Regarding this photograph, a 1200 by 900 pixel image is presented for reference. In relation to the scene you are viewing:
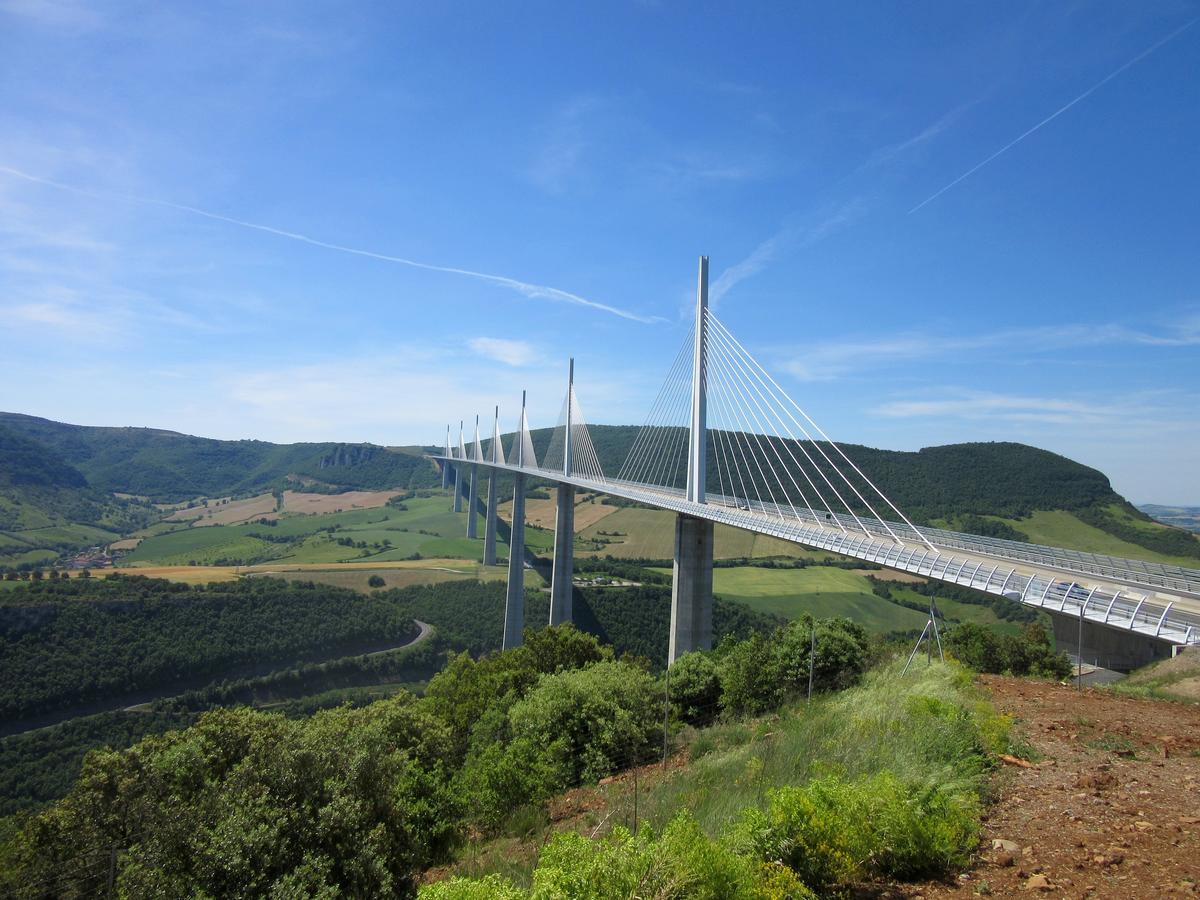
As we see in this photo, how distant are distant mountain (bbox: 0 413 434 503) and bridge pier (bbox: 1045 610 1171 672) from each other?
5537 inches

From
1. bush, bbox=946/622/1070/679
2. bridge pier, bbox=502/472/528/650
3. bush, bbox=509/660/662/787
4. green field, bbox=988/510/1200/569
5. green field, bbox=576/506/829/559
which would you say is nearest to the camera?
bush, bbox=509/660/662/787

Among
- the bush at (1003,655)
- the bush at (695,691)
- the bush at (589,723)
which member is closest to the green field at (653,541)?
the bush at (1003,655)

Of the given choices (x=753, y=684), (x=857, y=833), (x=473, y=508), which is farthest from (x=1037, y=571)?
(x=473, y=508)

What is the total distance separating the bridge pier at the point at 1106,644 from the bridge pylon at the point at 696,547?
1427cm

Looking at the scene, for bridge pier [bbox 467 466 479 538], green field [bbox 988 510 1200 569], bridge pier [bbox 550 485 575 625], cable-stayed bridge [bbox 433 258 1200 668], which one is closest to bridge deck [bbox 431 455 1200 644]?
cable-stayed bridge [bbox 433 258 1200 668]

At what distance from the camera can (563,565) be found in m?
49.6

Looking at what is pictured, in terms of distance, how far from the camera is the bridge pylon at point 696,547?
Result: 1120 inches

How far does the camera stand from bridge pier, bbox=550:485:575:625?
49.6 meters

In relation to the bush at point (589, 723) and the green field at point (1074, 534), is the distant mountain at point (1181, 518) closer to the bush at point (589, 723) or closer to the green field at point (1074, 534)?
the green field at point (1074, 534)

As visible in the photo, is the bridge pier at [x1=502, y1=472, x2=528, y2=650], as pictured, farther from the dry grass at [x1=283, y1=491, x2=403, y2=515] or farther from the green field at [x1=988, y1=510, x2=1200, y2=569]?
the dry grass at [x1=283, y1=491, x2=403, y2=515]

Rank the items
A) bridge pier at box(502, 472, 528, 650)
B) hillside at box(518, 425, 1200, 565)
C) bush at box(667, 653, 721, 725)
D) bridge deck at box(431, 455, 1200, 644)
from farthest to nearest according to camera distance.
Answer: bridge pier at box(502, 472, 528, 650) < hillside at box(518, 425, 1200, 565) < bush at box(667, 653, 721, 725) < bridge deck at box(431, 455, 1200, 644)

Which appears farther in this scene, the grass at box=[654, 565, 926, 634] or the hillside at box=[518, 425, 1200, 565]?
the hillside at box=[518, 425, 1200, 565]

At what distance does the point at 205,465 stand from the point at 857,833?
212942 mm

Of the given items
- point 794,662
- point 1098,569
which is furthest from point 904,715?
point 1098,569
